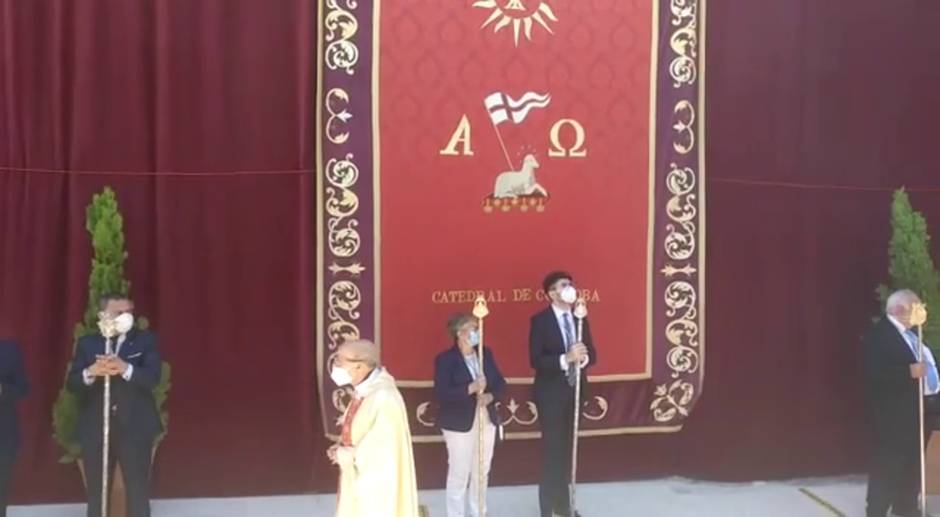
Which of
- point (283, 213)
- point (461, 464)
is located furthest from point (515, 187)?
point (461, 464)

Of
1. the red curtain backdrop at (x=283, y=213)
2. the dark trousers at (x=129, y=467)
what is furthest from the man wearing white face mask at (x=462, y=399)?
the dark trousers at (x=129, y=467)

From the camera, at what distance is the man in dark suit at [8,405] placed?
18.2 ft

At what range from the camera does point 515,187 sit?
6988 millimetres

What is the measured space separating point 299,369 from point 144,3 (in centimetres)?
236

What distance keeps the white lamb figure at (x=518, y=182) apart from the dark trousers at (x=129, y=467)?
2.56 meters

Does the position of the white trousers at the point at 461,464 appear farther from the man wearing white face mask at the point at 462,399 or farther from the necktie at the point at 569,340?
the necktie at the point at 569,340

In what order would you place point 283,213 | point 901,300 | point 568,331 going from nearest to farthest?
point 901,300 → point 568,331 → point 283,213

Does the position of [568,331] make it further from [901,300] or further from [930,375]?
[930,375]

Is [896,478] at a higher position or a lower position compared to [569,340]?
lower

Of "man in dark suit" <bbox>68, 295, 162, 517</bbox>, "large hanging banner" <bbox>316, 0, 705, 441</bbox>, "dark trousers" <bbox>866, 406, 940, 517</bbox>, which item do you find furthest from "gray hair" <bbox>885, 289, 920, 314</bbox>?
"man in dark suit" <bbox>68, 295, 162, 517</bbox>

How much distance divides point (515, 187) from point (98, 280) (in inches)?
99.4

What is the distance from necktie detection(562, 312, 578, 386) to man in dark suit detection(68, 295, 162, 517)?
218cm

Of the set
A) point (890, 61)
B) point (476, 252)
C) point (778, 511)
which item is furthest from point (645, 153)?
point (778, 511)

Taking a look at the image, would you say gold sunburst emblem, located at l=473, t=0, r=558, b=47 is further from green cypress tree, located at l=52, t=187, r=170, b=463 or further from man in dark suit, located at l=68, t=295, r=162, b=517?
man in dark suit, located at l=68, t=295, r=162, b=517
